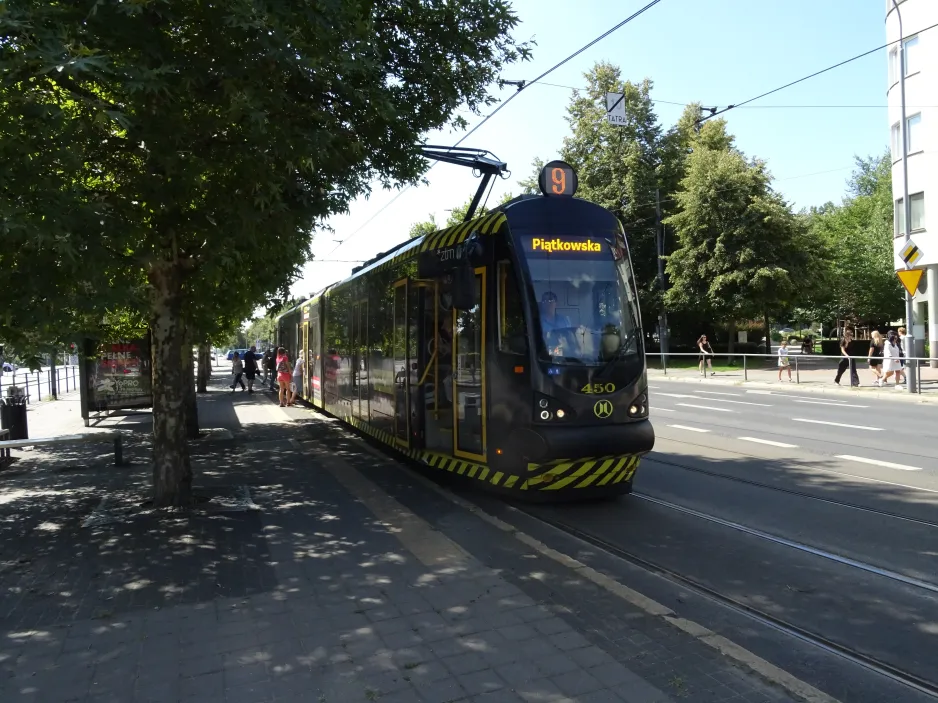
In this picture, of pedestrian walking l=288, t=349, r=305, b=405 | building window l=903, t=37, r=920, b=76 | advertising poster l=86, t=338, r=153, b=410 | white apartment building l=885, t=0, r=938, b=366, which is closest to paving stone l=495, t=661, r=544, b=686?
advertising poster l=86, t=338, r=153, b=410

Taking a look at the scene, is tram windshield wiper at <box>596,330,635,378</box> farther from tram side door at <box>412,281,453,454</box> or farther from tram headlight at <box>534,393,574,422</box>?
tram side door at <box>412,281,453,454</box>

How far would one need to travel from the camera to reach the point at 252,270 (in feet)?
30.4

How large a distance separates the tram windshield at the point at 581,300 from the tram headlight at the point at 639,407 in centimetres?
48

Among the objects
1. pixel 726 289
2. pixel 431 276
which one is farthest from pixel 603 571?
pixel 726 289

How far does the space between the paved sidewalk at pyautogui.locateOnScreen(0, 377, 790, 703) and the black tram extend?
883mm

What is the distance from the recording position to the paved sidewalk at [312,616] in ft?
12.1

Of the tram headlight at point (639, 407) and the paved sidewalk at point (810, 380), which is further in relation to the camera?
the paved sidewalk at point (810, 380)

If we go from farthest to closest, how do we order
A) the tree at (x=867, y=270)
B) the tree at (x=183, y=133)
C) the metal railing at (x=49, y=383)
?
the tree at (x=867, y=270)
the metal railing at (x=49, y=383)
the tree at (x=183, y=133)

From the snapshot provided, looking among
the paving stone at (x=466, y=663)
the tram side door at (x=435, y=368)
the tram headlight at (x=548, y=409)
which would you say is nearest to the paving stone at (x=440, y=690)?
the paving stone at (x=466, y=663)

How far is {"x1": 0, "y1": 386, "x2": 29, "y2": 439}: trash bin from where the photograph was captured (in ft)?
40.4

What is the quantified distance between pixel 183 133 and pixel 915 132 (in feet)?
106

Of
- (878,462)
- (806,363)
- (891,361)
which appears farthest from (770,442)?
(806,363)

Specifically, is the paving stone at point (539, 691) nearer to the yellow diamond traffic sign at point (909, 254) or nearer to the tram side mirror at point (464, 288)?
the tram side mirror at point (464, 288)

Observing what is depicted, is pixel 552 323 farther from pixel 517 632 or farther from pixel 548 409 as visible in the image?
pixel 517 632
